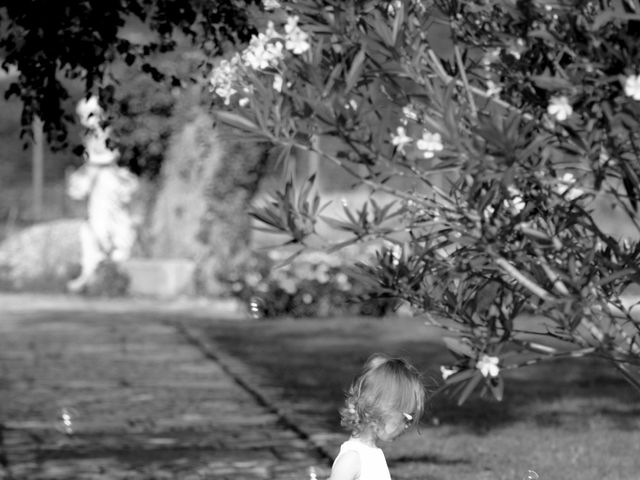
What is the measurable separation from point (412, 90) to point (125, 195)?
15530mm

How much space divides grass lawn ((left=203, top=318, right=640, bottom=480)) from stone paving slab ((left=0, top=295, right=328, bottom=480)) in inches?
15.5

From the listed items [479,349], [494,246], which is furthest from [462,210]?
[479,349]

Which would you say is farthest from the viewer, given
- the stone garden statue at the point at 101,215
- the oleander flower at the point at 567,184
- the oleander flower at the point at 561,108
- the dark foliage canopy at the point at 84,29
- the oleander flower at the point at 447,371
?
the stone garden statue at the point at 101,215

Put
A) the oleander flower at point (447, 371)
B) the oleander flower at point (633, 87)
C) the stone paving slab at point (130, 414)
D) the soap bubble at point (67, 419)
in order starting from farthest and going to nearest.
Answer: the soap bubble at point (67, 419) < the stone paving slab at point (130, 414) < the oleander flower at point (447, 371) < the oleander flower at point (633, 87)

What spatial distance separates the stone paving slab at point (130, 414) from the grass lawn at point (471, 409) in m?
0.39

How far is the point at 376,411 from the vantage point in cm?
427

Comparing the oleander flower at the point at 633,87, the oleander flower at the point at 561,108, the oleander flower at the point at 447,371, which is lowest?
the oleander flower at the point at 447,371

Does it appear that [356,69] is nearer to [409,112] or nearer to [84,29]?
[409,112]

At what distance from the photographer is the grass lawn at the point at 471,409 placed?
295 inches

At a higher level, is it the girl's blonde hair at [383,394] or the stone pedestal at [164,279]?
the girl's blonde hair at [383,394]

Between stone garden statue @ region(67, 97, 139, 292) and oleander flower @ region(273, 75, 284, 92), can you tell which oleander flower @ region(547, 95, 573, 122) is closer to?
oleander flower @ region(273, 75, 284, 92)

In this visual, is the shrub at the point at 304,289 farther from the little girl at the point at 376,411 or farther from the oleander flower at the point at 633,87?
the oleander flower at the point at 633,87

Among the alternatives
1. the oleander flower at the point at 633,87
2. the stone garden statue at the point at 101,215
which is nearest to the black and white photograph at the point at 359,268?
the oleander flower at the point at 633,87

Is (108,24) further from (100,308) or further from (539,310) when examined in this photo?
(100,308)
